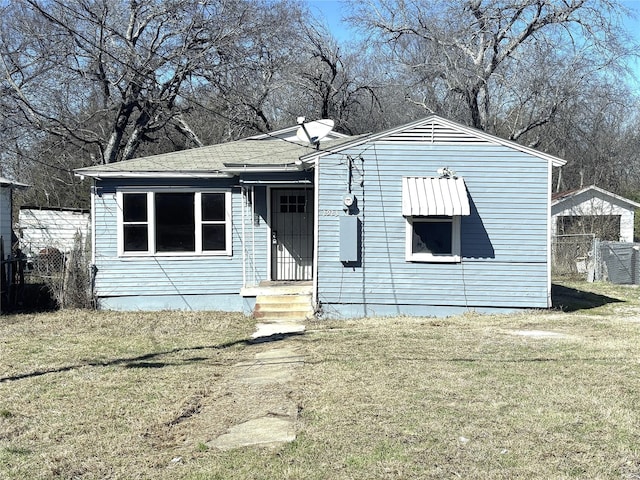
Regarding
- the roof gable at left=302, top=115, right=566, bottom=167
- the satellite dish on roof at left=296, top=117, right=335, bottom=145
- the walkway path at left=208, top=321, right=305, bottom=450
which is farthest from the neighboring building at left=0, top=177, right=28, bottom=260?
the walkway path at left=208, top=321, right=305, bottom=450

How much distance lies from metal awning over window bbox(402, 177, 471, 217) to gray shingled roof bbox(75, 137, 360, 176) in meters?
1.86

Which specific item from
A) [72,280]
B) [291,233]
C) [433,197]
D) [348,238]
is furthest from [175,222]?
[433,197]

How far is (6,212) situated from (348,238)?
8.09m

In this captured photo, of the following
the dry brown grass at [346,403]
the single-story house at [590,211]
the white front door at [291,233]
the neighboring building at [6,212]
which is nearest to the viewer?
the dry brown grass at [346,403]

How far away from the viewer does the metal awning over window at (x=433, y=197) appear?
11359 millimetres

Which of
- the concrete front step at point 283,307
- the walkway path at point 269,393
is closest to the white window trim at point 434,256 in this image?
the concrete front step at point 283,307

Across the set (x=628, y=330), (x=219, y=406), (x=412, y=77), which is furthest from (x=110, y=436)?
(x=412, y=77)

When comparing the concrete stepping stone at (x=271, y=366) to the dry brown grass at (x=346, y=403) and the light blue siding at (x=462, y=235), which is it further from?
the light blue siding at (x=462, y=235)

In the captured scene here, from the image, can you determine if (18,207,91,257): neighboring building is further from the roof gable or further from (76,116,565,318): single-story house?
the roof gable

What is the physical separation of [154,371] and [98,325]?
3938 mm

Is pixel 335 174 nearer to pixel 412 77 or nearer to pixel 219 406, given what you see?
pixel 219 406

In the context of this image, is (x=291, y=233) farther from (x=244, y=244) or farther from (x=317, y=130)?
(x=317, y=130)

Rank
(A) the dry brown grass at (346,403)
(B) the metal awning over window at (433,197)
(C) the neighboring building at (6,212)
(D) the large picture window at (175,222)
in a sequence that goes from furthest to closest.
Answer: (C) the neighboring building at (6,212), (D) the large picture window at (175,222), (B) the metal awning over window at (433,197), (A) the dry brown grass at (346,403)

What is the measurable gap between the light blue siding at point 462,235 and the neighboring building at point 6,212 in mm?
7172
